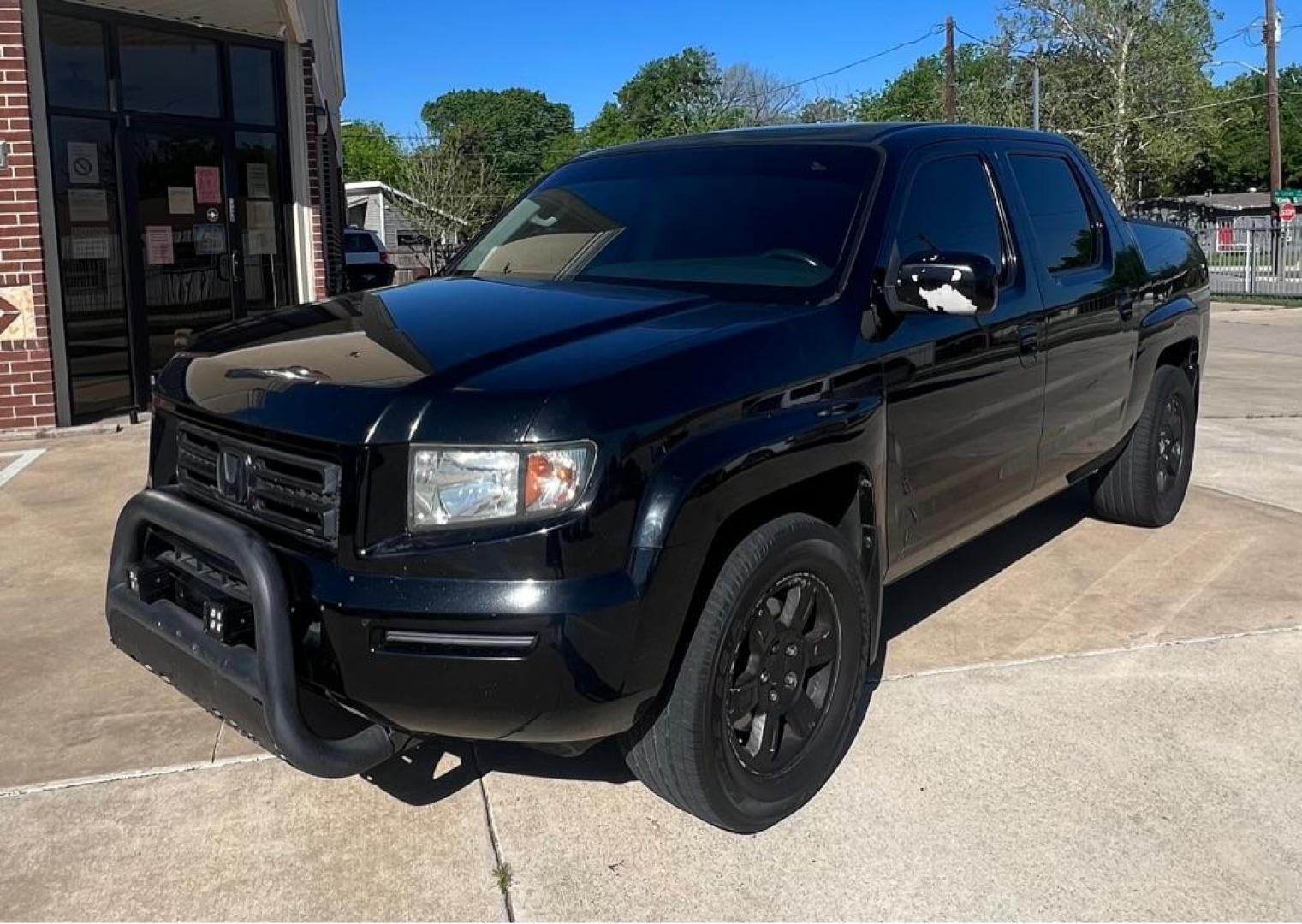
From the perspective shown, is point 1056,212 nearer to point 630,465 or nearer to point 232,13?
point 630,465

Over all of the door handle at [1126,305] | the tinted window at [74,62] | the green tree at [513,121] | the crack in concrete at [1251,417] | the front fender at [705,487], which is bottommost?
the crack in concrete at [1251,417]

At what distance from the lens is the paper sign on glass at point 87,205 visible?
29.7 ft

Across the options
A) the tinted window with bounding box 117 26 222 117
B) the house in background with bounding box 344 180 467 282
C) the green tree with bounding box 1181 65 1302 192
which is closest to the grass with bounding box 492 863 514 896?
the tinted window with bounding box 117 26 222 117

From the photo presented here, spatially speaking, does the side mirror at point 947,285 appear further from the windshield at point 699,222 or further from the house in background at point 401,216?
the house in background at point 401,216

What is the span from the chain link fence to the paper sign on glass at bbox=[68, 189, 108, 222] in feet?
69.1

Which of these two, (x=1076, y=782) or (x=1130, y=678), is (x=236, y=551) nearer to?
(x=1076, y=782)

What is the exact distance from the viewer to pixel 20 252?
848 centimetres

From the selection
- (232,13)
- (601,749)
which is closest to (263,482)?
(601,749)

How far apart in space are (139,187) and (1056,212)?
7642 mm

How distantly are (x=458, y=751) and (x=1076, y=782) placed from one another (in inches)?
71.7

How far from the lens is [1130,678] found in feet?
13.7

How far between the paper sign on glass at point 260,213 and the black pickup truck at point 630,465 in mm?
7315

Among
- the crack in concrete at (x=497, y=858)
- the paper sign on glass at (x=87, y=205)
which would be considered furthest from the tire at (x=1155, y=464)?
the paper sign on glass at (x=87, y=205)

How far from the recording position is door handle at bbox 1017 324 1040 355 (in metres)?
4.21
